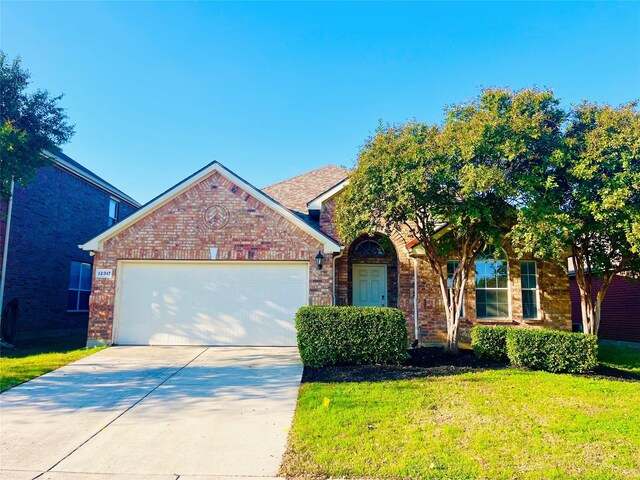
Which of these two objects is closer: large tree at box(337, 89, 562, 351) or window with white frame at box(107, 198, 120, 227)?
large tree at box(337, 89, 562, 351)

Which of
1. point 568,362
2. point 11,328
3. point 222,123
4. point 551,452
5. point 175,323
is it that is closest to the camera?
point 551,452

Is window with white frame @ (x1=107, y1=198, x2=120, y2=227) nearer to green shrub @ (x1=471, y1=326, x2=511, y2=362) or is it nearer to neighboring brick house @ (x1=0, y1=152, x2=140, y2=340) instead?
neighboring brick house @ (x1=0, y1=152, x2=140, y2=340)

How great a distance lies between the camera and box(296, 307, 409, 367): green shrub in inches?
332

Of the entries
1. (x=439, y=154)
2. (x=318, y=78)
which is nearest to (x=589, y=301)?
(x=439, y=154)

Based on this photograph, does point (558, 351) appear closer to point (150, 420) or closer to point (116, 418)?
point (150, 420)

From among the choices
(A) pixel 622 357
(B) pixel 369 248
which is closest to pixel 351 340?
(B) pixel 369 248

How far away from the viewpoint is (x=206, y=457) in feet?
14.8

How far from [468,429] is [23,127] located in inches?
468

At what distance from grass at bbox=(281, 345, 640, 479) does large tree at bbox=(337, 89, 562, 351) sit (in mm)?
3599

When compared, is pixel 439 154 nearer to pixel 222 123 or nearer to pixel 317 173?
pixel 222 123

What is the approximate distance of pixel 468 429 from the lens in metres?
5.12

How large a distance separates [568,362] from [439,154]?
16.0 ft

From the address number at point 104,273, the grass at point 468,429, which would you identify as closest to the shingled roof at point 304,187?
the address number at point 104,273

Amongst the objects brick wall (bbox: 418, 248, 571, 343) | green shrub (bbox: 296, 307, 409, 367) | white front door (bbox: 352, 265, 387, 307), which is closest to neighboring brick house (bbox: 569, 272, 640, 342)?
brick wall (bbox: 418, 248, 571, 343)
